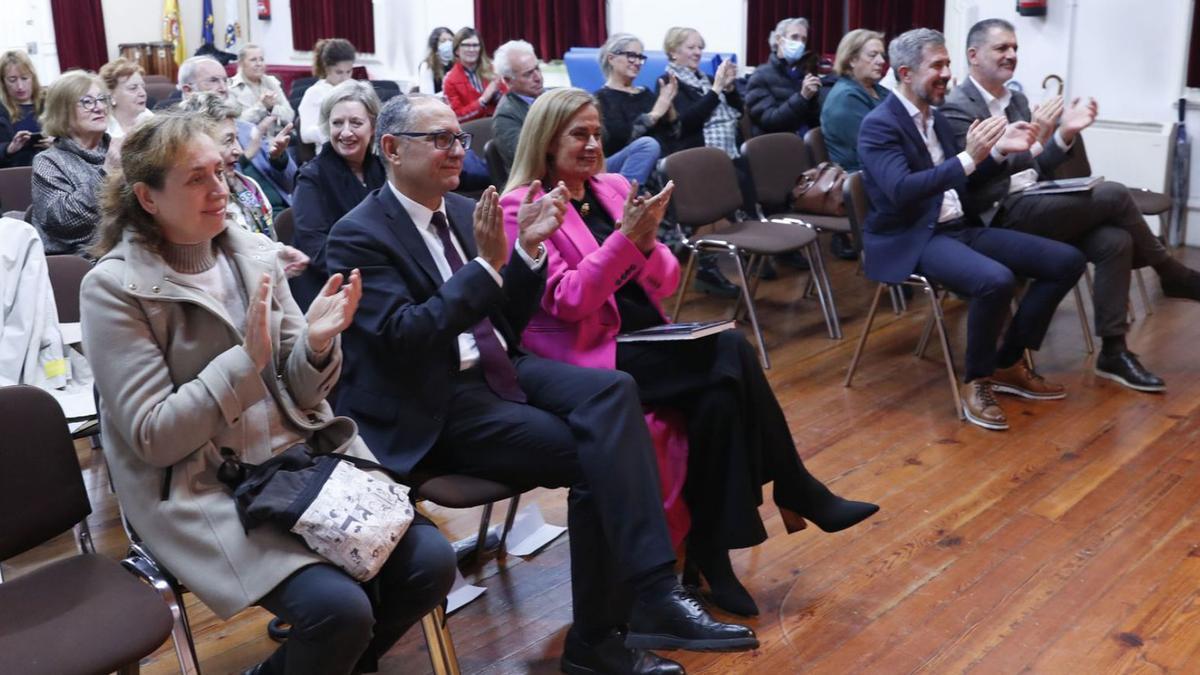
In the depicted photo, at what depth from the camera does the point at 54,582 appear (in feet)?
6.94

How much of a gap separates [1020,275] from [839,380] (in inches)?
30.1

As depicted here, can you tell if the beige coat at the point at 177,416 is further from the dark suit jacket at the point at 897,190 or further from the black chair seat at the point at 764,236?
the black chair seat at the point at 764,236

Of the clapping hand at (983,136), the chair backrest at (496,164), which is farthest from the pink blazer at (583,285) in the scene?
the chair backrest at (496,164)

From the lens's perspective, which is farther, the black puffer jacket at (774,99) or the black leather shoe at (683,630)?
the black puffer jacket at (774,99)

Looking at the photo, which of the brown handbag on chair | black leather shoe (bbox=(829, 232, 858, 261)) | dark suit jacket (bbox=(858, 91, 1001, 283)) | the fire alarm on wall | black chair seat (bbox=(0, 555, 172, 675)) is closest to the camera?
black chair seat (bbox=(0, 555, 172, 675))

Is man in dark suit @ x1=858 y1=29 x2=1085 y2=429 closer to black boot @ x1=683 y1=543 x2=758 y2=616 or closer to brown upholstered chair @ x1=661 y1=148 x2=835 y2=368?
brown upholstered chair @ x1=661 y1=148 x2=835 y2=368

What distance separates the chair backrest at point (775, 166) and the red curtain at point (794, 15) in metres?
2.33

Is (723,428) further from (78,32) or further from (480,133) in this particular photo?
(78,32)

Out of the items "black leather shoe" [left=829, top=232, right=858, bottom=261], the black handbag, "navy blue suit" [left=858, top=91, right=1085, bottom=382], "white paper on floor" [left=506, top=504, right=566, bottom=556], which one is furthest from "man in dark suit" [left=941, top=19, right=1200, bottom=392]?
the black handbag

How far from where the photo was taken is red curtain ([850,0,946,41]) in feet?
24.2

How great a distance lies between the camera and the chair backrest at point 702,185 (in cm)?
489

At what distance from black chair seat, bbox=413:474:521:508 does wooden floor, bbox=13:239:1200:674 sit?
0.41 metres

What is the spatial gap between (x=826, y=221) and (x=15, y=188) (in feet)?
11.2

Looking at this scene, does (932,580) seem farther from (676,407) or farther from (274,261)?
(274,261)
